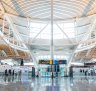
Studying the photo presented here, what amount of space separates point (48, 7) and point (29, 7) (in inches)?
120

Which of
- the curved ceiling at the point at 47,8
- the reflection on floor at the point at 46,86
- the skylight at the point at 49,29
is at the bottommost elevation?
the reflection on floor at the point at 46,86

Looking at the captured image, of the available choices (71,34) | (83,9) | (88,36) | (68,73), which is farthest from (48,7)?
(68,73)

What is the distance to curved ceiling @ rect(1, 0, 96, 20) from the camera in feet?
105

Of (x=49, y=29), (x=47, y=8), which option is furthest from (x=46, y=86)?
(x=49, y=29)

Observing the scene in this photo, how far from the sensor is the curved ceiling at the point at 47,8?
105 ft

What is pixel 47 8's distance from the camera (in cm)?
3653

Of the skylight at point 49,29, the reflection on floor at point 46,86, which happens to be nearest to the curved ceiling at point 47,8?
Answer: the skylight at point 49,29

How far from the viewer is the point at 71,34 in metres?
47.4

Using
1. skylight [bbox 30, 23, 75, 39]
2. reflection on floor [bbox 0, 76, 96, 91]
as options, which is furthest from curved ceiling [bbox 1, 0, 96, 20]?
reflection on floor [bbox 0, 76, 96, 91]

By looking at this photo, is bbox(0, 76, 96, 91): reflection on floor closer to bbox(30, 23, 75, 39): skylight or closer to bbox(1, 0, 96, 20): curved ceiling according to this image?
bbox(1, 0, 96, 20): curved ceiling

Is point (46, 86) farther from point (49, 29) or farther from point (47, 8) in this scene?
point (49, 29)

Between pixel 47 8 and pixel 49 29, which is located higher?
pixel 47 8

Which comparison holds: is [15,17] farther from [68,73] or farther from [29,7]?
[68,73]

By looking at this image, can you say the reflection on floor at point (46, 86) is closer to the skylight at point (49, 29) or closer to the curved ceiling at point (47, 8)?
the curved ceiling at point (47, 8)
